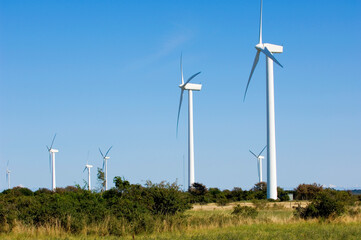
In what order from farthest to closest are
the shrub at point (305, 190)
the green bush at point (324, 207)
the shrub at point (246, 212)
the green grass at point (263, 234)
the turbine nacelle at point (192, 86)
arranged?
1. the turbine nacelle at point (192, 86)
2. the shrub at point (305, 190)
3. the shrub at point (246, 212)
4. the green bush at point (324, 207)
5. the green grass at point (263, 234)

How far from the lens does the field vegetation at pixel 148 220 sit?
24.4 metres

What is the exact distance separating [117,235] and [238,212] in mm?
13226

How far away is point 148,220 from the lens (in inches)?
1060

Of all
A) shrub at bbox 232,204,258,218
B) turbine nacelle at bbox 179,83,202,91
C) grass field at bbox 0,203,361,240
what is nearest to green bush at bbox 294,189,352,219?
grass field at bbox 0,203,361,240

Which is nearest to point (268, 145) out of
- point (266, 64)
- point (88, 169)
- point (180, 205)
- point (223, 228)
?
point (266, 64)

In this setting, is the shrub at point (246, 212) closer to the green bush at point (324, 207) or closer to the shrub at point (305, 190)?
the green bush at point (324, 207)

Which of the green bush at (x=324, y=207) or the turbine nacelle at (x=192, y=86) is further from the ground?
the turbine nacelle at (x=192, y=86)

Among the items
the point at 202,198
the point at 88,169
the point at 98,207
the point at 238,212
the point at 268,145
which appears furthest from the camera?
the point at 88,169

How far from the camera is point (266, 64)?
66375 mm

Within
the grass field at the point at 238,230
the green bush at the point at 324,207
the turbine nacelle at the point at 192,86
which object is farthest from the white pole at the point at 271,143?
the grass field at the point at 238,230

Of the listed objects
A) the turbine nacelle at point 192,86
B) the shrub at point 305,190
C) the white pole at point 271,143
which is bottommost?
the shrub at point 305,190

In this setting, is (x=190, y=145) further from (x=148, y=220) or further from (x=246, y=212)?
(x=148, y=220)

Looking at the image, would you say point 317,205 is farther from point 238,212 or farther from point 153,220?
point 153,220

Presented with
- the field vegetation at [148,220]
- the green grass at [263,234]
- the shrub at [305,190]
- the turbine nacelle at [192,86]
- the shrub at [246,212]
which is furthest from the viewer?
the turbine nacelle at [192,86]
